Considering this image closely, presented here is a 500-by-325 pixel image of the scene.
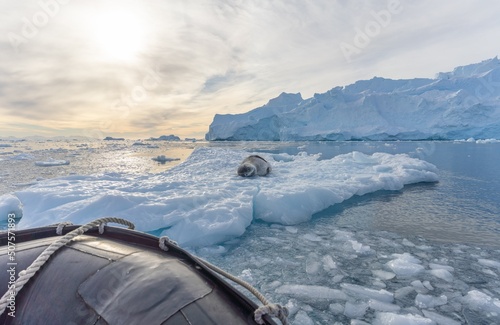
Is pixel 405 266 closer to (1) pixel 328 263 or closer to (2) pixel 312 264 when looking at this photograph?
(1) pixel 328 263

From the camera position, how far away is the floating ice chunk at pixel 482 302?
88.4 inches

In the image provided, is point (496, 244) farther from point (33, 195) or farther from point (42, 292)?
point (33, 195)

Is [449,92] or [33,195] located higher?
[449,92]

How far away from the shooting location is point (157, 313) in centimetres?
92

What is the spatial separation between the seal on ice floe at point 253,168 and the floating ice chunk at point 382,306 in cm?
555

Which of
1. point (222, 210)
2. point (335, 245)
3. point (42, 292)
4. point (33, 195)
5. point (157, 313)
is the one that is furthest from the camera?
point (33, 195)

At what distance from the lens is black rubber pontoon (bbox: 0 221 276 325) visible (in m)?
0.95

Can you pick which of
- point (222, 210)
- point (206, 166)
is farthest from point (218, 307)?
point (206, 166)

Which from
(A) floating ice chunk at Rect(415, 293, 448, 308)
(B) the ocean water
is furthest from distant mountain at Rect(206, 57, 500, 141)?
(A) floating ice chunk at Rect(415, 293, 448, 308)

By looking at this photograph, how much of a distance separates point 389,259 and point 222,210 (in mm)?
2526

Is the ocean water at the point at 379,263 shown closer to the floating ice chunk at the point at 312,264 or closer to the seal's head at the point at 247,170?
the floating ice chunk at the point at 312,264

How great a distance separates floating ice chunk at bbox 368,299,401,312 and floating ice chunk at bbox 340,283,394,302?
0.21ft

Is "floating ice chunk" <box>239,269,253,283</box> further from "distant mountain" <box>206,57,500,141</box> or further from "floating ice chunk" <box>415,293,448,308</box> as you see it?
"distant mountain" <box>206,57,500,141</box>

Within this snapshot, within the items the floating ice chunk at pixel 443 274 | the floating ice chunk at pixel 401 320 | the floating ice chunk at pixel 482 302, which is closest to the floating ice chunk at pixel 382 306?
the floating ice chunk at pixel 401 320
